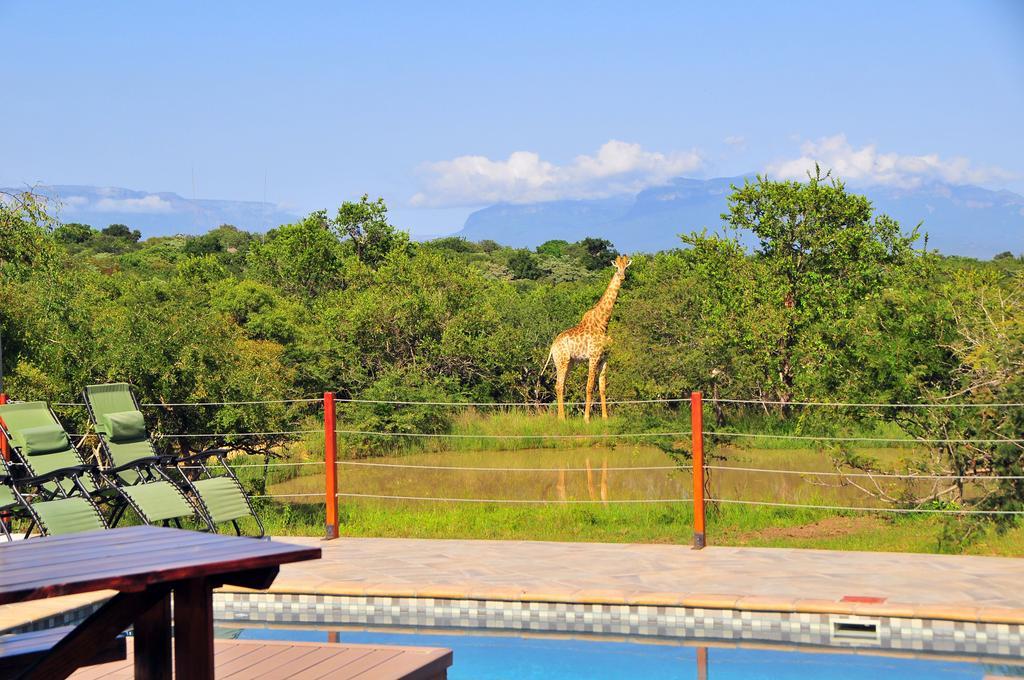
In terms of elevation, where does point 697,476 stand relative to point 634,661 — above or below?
above

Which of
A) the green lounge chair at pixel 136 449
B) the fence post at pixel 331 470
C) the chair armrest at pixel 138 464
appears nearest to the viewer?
the chair armrest at pixel 138 464

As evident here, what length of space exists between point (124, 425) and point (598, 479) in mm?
5009

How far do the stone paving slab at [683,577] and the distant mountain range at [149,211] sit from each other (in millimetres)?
7408

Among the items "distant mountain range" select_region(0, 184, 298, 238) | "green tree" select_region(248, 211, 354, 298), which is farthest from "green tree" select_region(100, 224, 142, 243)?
"green tree" select_region(248, 211, 354, 298)

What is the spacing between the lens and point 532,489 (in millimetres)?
10758

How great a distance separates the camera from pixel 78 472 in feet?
20.9

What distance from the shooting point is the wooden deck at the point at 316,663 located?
157 inches

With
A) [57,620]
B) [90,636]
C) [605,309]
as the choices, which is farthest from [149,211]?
[90,636]

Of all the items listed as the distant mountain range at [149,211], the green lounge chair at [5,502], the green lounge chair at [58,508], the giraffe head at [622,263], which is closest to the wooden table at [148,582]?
the green lounge chair at [58,508]

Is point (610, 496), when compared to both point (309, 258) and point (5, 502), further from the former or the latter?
point (309, 258)

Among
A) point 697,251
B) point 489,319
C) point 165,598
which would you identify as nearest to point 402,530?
point 165,598

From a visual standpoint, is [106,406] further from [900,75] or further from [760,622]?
[900,75]

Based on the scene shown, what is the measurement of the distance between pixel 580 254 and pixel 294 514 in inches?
1163

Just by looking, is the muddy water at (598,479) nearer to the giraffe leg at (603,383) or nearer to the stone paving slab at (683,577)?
the giraffe leg at (603,383)
